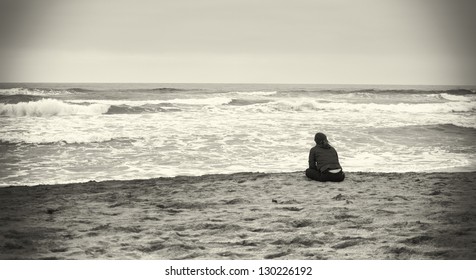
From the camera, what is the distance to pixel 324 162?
7.08 meters

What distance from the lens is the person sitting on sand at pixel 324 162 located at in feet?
23.2

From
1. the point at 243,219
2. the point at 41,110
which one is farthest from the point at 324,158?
the point at 41,110

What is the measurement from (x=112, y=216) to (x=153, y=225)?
69cm

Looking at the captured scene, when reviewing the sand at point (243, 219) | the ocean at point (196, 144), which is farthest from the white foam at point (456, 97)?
the sand at point (243, 219)

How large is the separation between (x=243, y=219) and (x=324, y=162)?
2.39 meters

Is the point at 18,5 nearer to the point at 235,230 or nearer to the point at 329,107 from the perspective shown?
the point at 235,230

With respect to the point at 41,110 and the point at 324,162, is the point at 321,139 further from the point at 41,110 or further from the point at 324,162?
the point at 41,110

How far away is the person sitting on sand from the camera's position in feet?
23.2

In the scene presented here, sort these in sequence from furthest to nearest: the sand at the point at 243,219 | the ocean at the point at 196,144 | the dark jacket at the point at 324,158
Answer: the ocean at the point at 196,144 → the dark jacket at the point at 324,158 → the sand at the point at 243,219

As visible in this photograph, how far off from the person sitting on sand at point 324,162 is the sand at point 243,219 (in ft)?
0.47

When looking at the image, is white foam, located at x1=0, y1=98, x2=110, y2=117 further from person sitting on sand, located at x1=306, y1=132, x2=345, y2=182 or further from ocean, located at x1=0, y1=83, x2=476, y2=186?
person sitting on sand, located at x1=306, y1=132, x2=345, y2=182

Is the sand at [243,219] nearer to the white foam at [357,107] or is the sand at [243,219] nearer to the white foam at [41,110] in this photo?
the white foam at [41,110]

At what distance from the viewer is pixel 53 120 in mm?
18016

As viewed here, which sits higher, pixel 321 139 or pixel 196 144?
pixel 321 139
